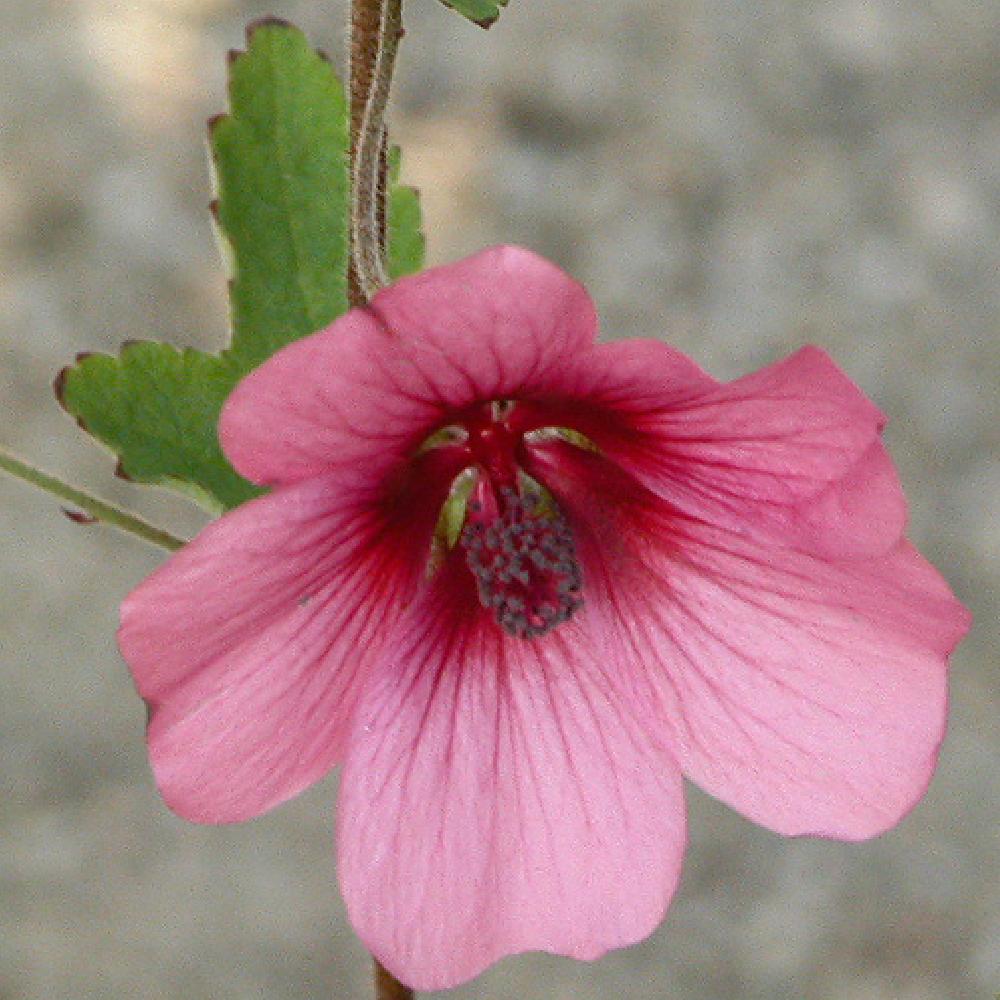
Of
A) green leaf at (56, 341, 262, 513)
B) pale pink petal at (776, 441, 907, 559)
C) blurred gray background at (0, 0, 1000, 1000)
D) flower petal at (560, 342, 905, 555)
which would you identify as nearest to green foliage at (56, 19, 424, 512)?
green leaf at (56, 341, 262, 513)

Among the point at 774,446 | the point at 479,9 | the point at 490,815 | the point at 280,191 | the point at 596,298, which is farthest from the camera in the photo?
the point at 596,298

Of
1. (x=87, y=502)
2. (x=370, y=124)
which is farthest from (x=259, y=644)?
(x=370, y=124)

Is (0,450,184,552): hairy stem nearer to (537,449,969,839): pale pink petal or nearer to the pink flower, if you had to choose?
the pink flower

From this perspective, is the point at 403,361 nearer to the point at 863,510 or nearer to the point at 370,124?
the point at 370,124

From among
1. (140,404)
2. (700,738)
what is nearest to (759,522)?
(700,738)

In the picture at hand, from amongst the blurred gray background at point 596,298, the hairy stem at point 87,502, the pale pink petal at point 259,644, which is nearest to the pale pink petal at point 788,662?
the pale pink petal at point 259,644

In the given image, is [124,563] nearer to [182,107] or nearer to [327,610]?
[182,107]

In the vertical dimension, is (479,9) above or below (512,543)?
above

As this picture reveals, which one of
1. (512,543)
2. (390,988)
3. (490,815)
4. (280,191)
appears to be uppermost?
(280,191)
